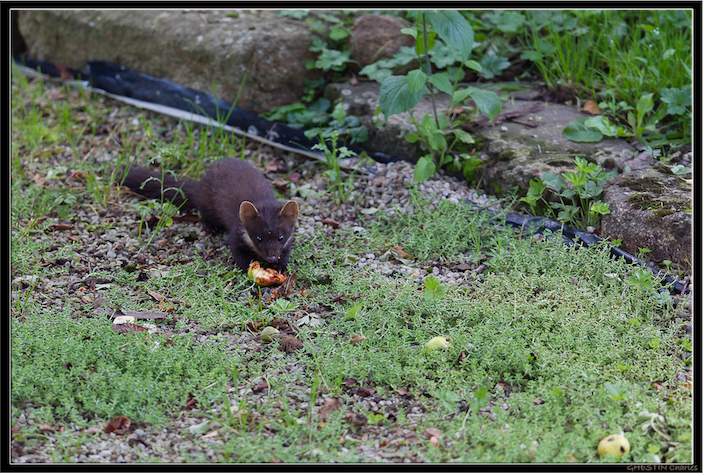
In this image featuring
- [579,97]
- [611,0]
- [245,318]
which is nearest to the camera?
[245,318]

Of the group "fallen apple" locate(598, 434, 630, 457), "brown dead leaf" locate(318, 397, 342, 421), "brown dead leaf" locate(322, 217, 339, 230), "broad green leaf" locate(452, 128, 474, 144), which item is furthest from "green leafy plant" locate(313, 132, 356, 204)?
"fallen apple" locate(598, 434, 630, 457)

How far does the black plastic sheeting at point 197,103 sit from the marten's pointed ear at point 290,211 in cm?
151

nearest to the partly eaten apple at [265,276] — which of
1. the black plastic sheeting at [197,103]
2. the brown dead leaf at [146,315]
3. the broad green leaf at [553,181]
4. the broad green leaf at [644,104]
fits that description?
the brown dead leaf at [146,315]

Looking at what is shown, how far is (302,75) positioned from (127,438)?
4616mm

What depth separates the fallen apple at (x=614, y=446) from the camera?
2.84m

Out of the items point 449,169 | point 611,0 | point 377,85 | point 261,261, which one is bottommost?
point 261,261

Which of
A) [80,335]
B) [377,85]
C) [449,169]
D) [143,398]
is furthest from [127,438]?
[377,85]

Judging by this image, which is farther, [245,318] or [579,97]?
[579,97]

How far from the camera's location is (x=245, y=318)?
3949 millimetres

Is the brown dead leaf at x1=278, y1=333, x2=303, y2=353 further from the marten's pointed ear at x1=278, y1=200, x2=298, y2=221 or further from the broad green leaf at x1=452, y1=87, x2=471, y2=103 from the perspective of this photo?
the broad green leaf at x1=452, y1=87, x2=471, y2=103

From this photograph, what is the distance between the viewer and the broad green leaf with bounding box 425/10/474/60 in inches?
186

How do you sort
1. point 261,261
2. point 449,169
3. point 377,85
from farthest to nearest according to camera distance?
1. point 377,85
2. point 449,169
3. point 261,261

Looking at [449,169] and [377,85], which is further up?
[377,85]

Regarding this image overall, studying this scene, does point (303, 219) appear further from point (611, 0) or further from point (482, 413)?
point (611, 0)
